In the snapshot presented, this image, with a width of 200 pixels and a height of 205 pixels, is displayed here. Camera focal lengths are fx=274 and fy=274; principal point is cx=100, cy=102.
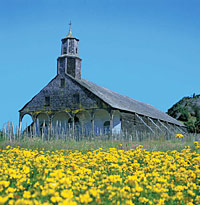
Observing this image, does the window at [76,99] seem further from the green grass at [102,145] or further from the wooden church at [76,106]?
the green grass at [102,145]

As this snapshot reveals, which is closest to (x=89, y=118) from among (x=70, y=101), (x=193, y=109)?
(x=70, y=101)

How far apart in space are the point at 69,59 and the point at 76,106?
211 inches

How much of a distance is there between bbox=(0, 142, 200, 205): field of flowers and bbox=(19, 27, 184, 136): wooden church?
16428 millimetres

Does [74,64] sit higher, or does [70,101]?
[74,64]

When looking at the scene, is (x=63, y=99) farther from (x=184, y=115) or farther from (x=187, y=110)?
(x=187, y=110)

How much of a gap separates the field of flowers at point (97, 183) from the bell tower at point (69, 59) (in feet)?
65.7

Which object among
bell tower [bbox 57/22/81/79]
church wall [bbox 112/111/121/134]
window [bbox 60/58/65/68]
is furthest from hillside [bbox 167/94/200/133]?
window [bbox 60/58/65/68]

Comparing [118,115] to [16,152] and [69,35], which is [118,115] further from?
[16,152]

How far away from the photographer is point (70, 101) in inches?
1051

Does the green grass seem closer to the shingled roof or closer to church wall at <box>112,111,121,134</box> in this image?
the shingled roof

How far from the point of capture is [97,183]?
491cm

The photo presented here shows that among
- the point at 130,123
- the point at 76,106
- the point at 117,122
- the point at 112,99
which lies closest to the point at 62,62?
the point at 76,106

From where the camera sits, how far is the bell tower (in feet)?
92.6

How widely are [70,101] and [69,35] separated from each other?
25.2 feet
